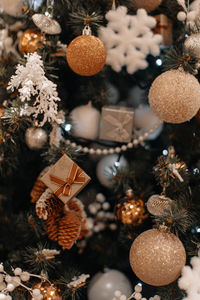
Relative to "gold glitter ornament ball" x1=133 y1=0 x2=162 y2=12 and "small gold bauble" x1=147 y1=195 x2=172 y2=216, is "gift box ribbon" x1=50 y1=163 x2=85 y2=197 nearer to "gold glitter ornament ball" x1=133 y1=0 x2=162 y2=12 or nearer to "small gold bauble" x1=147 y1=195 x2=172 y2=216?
"small gold bauble" x1=147 y1=195 x2=172 y2=216

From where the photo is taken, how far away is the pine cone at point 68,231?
787 mm

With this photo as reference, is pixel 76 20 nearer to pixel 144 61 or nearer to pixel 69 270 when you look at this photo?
pixel 144 61

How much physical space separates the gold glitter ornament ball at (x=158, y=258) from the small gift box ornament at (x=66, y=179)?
197mm

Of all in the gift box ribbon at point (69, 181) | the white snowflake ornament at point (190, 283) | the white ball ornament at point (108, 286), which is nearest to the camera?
the white snowflake ornament at point (190, 283)

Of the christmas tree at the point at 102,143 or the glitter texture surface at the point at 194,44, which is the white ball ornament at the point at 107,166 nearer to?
the christmas tree at the point at 102,143

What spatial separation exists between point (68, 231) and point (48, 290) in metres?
0.14

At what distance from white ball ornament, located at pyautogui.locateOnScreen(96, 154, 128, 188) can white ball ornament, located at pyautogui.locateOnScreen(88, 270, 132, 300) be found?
26 cm

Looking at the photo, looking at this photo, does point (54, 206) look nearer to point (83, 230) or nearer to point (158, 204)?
point (83, 230)

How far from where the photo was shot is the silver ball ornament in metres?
0.85

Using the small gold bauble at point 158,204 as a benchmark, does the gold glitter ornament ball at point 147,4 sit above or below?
above

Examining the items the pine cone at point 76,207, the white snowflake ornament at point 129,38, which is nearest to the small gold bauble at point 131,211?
the pine cone at point 76,207

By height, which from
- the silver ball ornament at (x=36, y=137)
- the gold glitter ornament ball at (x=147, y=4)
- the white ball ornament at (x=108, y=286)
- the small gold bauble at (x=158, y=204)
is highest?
the gold glitter ornament ball at (x=147, y=4)

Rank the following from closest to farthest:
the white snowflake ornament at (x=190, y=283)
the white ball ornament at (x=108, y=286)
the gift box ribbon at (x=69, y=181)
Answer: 1. the white snowflake ornament at (x=190, y=283)
2. the gift box ribbon at (x=69, y=181)
3. the white ball ornament at (x=108, y=286)

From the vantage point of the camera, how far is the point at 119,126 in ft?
2.87
